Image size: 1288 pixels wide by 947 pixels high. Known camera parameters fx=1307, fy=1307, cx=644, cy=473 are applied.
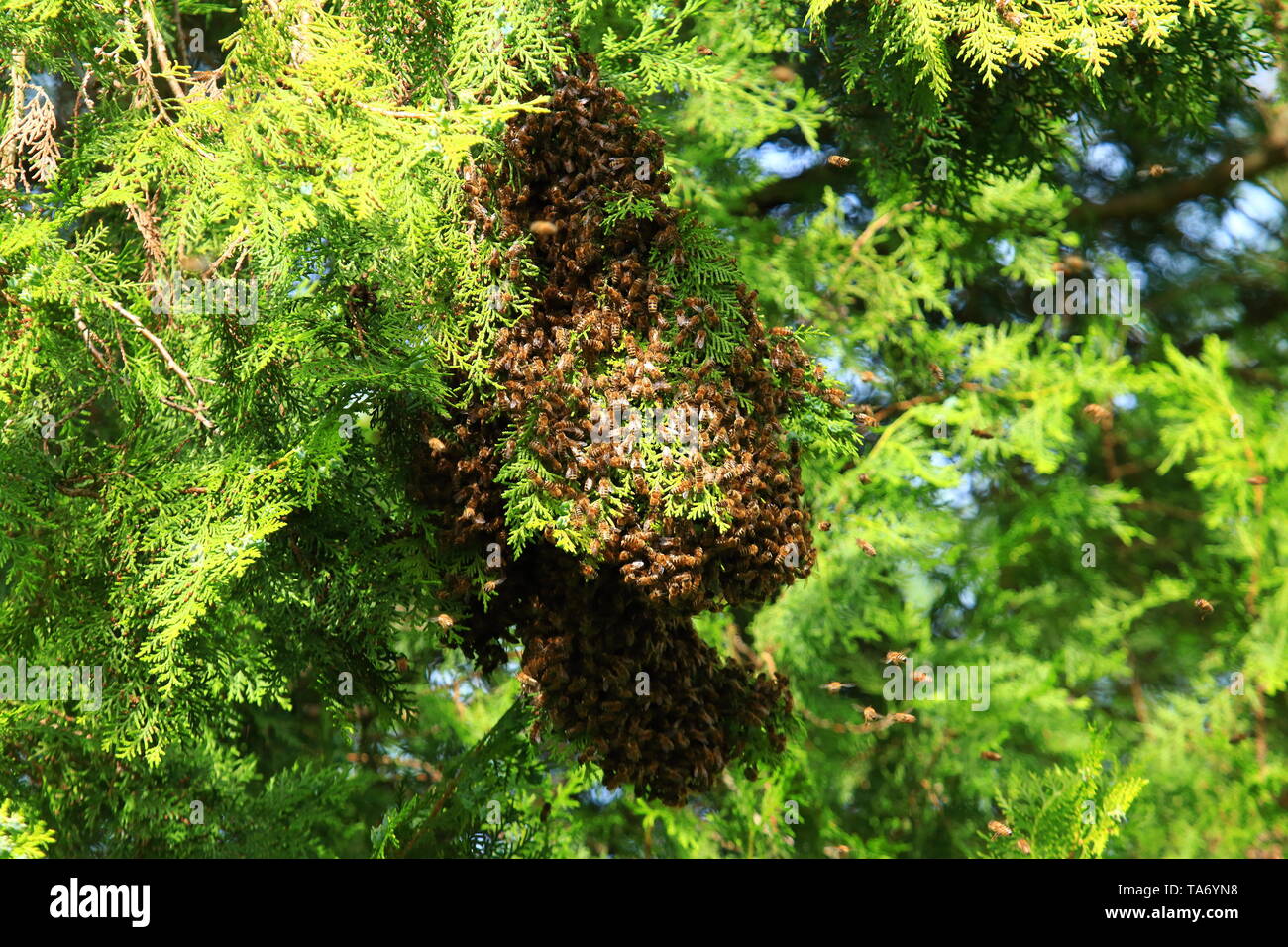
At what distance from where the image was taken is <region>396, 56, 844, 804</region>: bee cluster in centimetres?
279

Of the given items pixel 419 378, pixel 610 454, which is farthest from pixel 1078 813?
pixel 419 378

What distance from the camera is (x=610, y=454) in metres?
2.77

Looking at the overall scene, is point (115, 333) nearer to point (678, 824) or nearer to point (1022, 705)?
point (678, 824)

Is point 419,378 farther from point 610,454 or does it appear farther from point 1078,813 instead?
point 1078,813

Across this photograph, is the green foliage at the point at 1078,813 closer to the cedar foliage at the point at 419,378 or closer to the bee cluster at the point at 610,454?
the cedar foliage at the point at 419,378

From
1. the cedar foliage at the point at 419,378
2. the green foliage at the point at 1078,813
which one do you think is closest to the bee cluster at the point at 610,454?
the cedar foliage at the point at 419,378

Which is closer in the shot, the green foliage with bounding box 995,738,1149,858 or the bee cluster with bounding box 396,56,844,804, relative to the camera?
the bee cluster with bounding box 396,56,844,804

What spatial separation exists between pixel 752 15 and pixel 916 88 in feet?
2.28

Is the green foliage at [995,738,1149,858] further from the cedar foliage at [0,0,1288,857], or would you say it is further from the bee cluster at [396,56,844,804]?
the bee cluster at [396,56,844,804]

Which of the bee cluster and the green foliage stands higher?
the bee cluster

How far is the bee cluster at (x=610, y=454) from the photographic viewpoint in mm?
2789

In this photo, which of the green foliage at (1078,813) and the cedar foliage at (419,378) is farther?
the green foliage at (1078,813)

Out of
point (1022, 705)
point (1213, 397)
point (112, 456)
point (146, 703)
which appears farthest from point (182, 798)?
point (1213, 397)

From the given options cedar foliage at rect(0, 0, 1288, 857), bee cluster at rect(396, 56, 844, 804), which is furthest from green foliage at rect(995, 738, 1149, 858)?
bee cluster at rect(396, 56, 844, 804)
